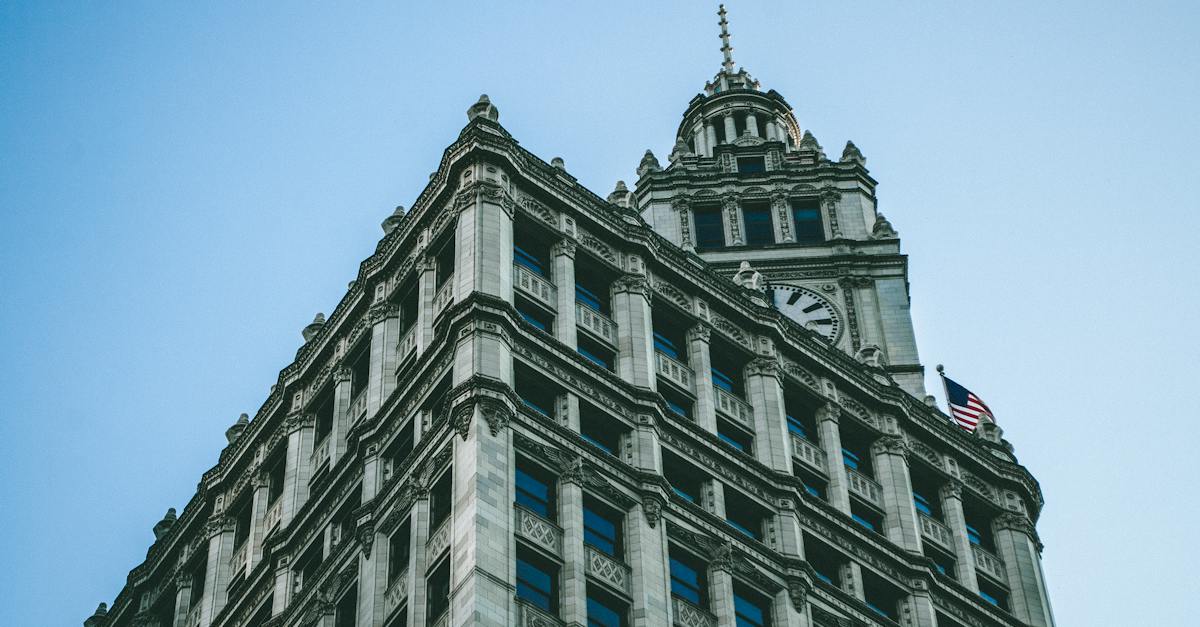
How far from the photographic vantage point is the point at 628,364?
64875 millimetres

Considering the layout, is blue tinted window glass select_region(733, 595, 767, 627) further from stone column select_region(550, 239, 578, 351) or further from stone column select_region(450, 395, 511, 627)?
stone column select_region(550, 239, 578, 351)

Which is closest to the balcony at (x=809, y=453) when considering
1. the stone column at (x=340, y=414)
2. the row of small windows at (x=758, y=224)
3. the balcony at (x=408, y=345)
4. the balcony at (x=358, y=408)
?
the balcony at (x=408, y=345)

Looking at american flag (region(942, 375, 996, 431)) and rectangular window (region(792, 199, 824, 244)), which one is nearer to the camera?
american flag (region(942, 375, 996, 431))

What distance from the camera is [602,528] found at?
5781 cm

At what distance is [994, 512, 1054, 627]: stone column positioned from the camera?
70625 millimetres

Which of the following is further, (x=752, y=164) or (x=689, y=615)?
(x=752, y=164)

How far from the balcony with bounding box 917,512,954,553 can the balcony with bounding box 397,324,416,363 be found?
58.4ft

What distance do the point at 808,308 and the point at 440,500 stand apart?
38.3 metres

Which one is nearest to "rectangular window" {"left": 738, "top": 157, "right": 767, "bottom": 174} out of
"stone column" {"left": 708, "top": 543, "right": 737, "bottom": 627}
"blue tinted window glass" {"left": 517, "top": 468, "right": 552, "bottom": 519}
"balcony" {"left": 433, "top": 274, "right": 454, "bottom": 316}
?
"balcony" {"left": 433, "top": 274, "right": 454, "bottom": 316}

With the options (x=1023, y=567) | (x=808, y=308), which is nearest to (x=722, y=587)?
(x=1023, y=567)

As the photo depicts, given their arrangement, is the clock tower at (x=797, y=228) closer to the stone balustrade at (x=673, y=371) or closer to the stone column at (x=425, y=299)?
the stone balustrade at (x=673, y=371)

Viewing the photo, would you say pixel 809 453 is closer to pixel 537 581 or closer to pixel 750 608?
pixel 750 608

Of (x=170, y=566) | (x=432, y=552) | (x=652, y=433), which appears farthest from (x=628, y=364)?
(x=170, y=566)

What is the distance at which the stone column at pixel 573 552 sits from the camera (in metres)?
53.7
